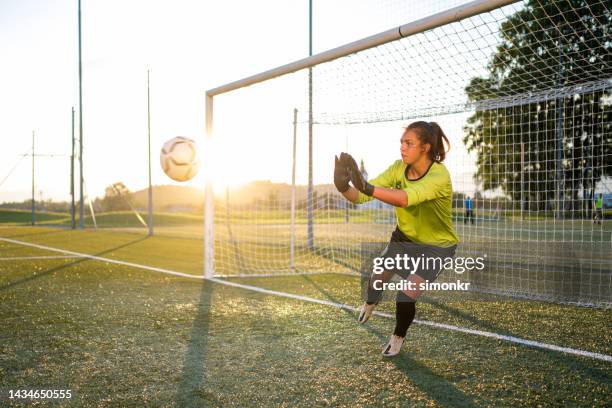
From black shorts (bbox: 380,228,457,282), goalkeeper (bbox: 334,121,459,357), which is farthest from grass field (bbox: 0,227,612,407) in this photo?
black shorts (bbox: 380,228,457,282)

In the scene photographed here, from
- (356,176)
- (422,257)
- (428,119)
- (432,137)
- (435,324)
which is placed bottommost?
(435,324)

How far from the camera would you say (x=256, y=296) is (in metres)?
6.12

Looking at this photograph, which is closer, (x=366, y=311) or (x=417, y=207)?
(x=417, y=207)

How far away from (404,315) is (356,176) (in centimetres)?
122

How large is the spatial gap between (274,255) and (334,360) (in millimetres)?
7513

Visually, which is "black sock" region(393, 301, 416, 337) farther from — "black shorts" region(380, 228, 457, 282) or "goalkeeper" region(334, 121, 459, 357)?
"black shorts" region(380, 228, 457, 282)

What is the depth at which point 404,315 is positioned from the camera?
3.58 meters

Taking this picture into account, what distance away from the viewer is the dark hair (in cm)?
336

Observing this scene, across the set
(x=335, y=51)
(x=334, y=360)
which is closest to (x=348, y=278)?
(x=335, y=51)

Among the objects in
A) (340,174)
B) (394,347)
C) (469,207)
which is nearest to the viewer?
(340,174)

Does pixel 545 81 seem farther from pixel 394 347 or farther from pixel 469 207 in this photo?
pixel 394 347

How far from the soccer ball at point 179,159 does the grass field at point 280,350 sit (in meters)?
2.34

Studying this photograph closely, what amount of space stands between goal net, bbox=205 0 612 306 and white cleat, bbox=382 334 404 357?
8.95 ft

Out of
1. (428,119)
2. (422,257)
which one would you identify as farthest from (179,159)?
(422,257)
